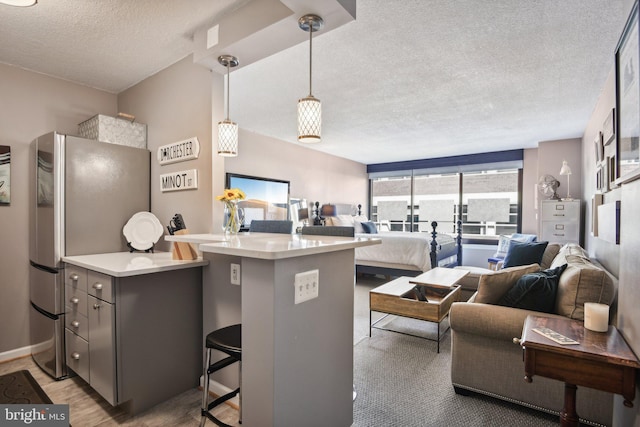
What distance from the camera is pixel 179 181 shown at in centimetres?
250

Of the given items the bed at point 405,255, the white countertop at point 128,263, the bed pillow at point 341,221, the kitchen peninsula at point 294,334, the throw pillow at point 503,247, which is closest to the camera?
the kitchen peninsula at point 294,334

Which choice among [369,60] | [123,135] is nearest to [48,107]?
[123,135]

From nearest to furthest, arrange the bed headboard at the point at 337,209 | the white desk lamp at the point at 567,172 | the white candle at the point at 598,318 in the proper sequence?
the white candle at the point at 598,318 → the white desk lamp at the point at 567,172 → the bed headboard at the point at 337,209

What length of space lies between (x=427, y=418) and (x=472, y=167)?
6.19m

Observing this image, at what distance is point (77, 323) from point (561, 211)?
6.01 metres

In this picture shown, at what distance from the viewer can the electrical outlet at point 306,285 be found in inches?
55.2

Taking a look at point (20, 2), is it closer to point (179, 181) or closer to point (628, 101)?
point (179, 181)

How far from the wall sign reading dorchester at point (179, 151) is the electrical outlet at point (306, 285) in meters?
1.45

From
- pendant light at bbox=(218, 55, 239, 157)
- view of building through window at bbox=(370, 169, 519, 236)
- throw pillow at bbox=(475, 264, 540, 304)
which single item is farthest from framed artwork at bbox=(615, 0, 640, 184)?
view of building through window at bbox=(370, 169, 519, 236)

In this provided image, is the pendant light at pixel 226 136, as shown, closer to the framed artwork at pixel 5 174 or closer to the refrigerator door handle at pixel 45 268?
the refrigerator door handle at pixel 45 268

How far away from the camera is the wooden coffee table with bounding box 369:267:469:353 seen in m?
2.85

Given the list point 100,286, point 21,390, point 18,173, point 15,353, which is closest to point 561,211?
point 100,286

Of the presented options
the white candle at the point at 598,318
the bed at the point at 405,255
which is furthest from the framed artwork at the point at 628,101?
the bed at the point at 405,255

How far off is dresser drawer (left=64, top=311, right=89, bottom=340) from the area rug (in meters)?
0.43
